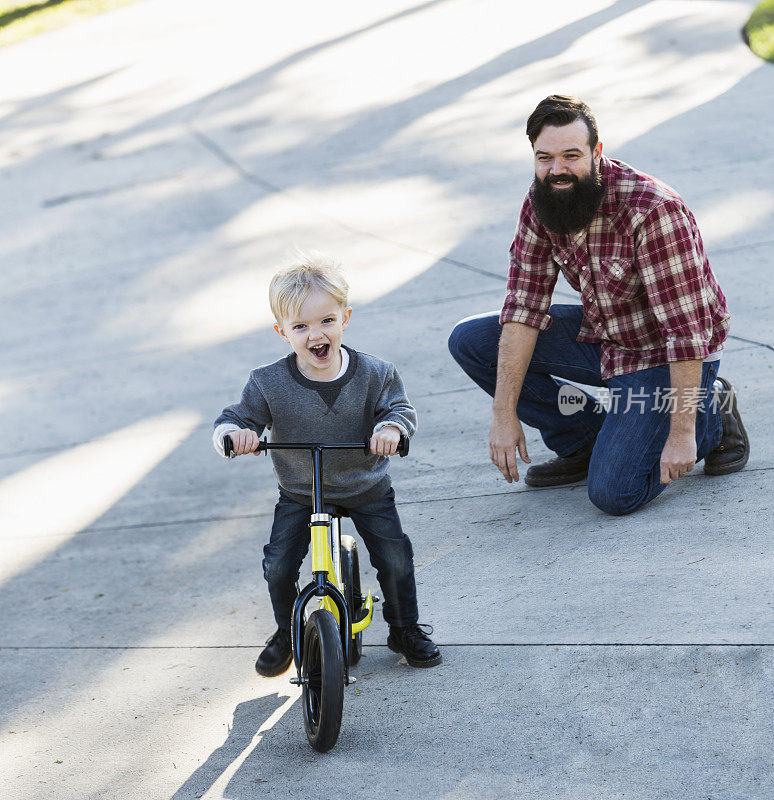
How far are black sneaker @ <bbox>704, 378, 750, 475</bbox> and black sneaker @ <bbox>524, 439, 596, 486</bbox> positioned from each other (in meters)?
0.51

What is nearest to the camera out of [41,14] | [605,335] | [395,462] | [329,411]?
[329,411]

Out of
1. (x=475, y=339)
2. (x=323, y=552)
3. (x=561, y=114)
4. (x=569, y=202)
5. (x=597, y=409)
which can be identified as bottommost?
(x=597, y=409)

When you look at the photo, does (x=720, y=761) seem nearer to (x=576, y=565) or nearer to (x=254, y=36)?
(x=576, y=565)

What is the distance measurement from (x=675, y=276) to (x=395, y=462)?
1.81m

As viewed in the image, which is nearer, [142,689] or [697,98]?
[142,689]

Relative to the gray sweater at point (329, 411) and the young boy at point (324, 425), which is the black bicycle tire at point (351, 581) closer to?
the young boy at point (324, 425)

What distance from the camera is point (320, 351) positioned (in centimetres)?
292

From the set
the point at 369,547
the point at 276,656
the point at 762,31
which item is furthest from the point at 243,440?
the point at 762,31

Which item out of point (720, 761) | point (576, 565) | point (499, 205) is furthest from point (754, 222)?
point (720, 761)

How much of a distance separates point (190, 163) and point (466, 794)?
8.19 meters

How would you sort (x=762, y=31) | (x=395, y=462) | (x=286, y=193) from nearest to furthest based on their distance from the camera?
(x=395, y=462) < (x=286, y=193) < (x=762, y=31)

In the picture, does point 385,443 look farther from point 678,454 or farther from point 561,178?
point 561,178

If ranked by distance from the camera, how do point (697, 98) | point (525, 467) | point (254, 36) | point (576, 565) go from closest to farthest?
point (576, 565) → point (525, 467) → point (697, 98) → point (254, 36)

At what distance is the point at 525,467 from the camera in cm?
452
